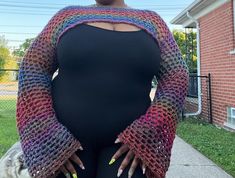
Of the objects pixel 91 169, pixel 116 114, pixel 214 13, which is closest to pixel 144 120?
pixel 116 114

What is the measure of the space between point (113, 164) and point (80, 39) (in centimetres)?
50

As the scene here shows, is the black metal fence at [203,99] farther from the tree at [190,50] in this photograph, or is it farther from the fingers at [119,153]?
the fingers at [119,153]

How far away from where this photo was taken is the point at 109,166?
4.82 feet

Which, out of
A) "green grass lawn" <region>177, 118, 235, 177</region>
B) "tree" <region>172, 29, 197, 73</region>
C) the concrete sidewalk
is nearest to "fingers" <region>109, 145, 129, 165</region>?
the concrete sidewalk

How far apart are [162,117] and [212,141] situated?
538 cm

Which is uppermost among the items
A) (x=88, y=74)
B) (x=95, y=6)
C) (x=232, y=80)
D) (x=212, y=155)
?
(x=95, y=6)

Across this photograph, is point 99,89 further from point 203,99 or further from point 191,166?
point 203,99

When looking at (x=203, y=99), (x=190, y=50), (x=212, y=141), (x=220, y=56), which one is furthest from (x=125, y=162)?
(x=190, y=50)

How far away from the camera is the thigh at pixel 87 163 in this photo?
1471 mm

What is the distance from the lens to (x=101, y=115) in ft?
4.96

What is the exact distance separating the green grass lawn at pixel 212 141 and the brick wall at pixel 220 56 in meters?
0.59

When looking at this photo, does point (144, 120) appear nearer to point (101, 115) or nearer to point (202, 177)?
point (101, 115)

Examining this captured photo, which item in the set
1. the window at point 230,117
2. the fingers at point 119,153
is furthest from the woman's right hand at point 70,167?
the window at point 230,117

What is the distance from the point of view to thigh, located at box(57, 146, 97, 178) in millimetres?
1471
